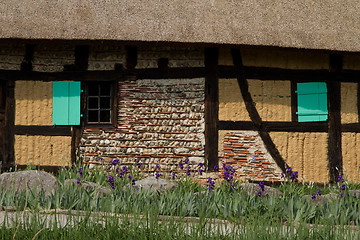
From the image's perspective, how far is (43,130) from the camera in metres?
7.64

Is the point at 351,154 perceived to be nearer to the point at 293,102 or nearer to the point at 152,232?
the point at 293,102

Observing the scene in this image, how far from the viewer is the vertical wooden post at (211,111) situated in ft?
24.5

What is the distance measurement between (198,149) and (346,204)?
3.23 meters

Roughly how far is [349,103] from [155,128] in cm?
399

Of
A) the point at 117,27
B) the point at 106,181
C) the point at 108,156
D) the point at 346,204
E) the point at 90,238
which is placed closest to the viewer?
the point at 90,238

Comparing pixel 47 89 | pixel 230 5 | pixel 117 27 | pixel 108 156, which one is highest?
pixel 230 5

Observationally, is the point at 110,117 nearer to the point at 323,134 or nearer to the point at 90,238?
the point at 323,134

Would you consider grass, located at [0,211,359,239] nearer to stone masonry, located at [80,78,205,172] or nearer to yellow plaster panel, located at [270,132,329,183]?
stone masonry, located at [80,78,205,172]

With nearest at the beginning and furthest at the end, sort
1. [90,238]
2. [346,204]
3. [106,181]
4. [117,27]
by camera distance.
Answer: [90,238] → [346,204] → [106,181] → [117,27]

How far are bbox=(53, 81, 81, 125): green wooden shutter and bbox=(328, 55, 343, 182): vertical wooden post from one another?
5019 mm

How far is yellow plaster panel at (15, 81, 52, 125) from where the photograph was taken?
7652 mm

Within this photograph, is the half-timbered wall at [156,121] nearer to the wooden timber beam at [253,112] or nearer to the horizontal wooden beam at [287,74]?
the horizontal wooden beam at [287,74]

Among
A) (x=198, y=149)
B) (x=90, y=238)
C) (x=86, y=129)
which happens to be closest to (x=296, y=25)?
(x=198, y=149)

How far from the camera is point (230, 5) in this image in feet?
25.2
